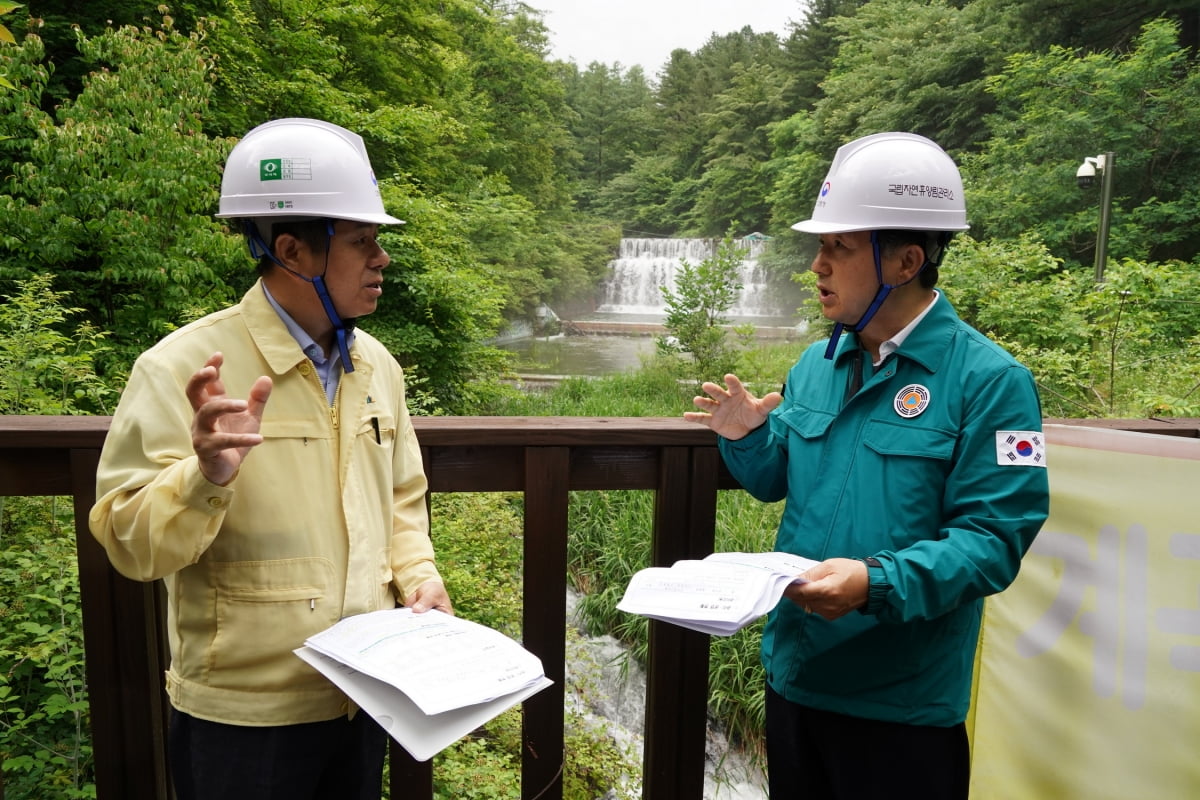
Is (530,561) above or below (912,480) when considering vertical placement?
below

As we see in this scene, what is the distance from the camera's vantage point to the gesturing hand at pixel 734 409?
1.86 meters

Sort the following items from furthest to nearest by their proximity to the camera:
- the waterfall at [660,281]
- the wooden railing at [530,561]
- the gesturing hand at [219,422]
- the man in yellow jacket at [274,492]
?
the waterfall at [660,281]
the wooden railing at [530,561]
the man in yellow jacket at [274,492]
the gesturing hand at [219,422]

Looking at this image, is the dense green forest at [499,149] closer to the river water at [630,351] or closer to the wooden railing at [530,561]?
the river water at [630,351]

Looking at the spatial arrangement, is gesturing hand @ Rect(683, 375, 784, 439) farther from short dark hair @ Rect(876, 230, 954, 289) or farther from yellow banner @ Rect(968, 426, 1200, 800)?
yellow banner @ Rect(968, 426, 1200, 800)

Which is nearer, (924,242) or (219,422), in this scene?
(219,422)

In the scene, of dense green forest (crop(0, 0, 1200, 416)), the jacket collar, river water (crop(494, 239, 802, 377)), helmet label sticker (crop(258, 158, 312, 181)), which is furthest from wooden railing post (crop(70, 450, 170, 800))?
river water (crop(494, 239, 802, 377))

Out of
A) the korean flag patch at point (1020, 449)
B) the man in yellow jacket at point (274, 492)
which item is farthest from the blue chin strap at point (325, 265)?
the korean flag patch at point (1020, 449)

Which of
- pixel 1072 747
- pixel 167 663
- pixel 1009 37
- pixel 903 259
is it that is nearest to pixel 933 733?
pixel 1072 747

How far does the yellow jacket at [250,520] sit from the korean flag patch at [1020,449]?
1233mm

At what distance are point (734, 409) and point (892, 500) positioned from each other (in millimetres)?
443

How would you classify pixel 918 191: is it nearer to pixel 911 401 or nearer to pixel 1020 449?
pixel 911 401

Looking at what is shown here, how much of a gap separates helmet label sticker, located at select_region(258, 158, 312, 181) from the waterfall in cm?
3125

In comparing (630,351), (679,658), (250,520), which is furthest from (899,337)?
(630,351)

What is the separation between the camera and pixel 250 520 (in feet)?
4.67
